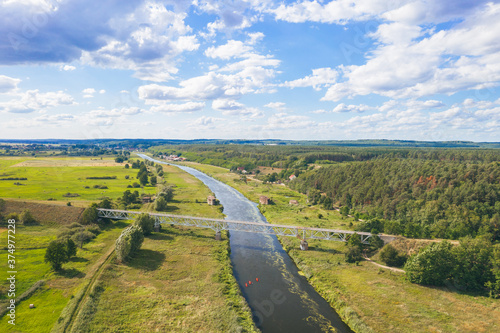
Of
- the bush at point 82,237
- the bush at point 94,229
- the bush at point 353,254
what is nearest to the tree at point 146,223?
the bush at point 82,237

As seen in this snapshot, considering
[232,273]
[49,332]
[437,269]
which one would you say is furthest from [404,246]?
[49,332]

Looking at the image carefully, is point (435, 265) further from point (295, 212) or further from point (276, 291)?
point (295, 212)

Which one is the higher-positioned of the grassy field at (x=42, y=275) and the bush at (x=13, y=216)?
the bush at (x=13, y=216)

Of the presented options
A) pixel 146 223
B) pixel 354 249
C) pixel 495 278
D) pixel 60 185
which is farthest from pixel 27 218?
pixel 495 278

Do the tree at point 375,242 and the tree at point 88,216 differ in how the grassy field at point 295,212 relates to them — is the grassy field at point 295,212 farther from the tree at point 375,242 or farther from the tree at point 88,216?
the tree at point 88,216

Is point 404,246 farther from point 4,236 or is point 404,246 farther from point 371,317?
point 4,236

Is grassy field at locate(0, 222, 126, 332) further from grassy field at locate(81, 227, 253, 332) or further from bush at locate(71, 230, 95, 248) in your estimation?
grassy field at locate(81, 227, 253, 332)
